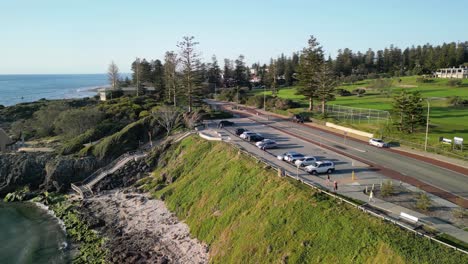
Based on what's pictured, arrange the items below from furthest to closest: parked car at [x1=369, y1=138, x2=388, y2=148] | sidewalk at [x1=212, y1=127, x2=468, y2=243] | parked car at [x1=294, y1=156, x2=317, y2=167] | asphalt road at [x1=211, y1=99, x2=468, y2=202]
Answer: parked car at [x1=369, y1=138, x2=388, y2=148]
parked car at [x1=294, y1=156, x2=317, y2=167]
asphalt road at [x1=211, y1=99, x2=468, y2=202]
sidewalk at [x1=212, y1=127, x2=468, y2=243]

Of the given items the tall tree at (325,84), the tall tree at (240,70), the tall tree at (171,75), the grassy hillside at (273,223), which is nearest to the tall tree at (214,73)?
the tall tree at (240,70)

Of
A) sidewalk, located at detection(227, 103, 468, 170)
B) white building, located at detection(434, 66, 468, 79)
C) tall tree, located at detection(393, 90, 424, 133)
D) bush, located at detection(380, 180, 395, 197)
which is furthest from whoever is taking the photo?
white building, located at detection(434, 66, 468, 79)

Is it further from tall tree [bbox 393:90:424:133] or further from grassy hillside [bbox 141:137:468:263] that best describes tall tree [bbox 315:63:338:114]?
grassy hillside [bbox 141:137:468:263]

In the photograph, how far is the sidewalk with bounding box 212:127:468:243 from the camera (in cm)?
2098

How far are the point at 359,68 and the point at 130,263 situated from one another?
455ft

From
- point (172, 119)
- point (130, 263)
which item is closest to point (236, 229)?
point (130, 263)

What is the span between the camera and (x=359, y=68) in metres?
147

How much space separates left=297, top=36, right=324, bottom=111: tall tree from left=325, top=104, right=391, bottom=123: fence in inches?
231

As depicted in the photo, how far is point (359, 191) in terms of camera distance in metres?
27.0

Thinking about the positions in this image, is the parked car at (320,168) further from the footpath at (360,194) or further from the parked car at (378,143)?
the parked car at (378,143)

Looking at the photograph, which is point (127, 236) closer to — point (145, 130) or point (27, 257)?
point (27, 257)

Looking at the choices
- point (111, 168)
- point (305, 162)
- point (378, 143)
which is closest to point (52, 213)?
point (111, 168)

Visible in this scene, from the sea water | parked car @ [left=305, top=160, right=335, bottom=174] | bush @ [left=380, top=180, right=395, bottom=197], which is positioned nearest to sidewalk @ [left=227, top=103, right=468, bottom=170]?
bush @ [left=380, top=180, right=395, bottom=197]

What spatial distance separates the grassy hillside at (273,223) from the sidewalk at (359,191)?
6.99ft
